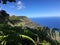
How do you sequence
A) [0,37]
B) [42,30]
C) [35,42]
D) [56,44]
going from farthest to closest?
[42,30] < [56,44] < [35,42] < [0,37]

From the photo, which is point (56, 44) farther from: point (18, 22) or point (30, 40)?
point (18, 22)

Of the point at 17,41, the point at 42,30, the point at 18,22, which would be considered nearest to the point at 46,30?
the point at 42,30

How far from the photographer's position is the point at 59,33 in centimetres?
2008

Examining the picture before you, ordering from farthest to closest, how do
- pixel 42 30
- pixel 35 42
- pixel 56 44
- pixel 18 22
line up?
pixel 18 22 < pixel 42 30 < pixel 56 44 < pixel 35 42

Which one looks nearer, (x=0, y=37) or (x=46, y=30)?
(x=0, y=37)

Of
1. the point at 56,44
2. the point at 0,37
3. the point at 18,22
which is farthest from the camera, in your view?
the point at 18,22

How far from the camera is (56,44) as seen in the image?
18422 mm

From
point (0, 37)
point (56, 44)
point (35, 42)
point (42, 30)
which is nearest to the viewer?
point (0, 37)

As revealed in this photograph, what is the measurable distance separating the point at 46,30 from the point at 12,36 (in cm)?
594

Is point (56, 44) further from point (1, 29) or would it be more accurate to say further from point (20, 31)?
point (1, 29)

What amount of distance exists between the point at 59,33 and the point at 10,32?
221 inches

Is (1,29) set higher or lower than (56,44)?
higher

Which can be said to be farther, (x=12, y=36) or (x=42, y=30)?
(x=42, y=30)

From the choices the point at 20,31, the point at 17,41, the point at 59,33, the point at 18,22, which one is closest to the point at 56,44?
the point at 59,33
